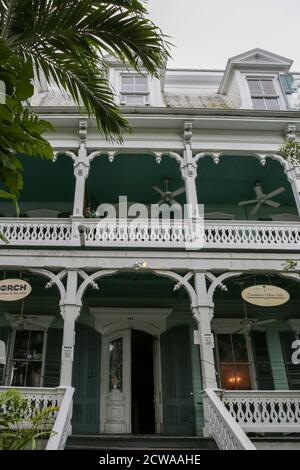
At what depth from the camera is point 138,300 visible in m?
10.8

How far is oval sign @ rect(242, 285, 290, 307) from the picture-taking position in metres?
8.27

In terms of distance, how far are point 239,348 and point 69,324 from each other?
5.11 m

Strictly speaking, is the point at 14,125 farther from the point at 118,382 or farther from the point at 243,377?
the point at 243,377

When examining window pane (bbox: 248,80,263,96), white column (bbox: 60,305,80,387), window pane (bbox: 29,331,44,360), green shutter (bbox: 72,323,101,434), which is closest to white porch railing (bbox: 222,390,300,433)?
white column (bbox: 60,305,80,387)

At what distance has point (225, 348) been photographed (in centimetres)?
1057

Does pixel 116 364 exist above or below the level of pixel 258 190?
below

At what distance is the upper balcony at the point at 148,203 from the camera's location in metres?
9.14

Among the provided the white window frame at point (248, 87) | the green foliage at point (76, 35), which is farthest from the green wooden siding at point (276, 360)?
the green foliage at point (76, 35)

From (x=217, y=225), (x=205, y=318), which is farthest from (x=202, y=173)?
(x=205, y=318)

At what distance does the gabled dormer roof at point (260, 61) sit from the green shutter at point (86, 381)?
10013mm

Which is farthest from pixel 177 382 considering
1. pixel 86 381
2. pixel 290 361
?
pixel 290 361

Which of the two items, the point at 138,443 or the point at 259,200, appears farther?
the point at 259,200

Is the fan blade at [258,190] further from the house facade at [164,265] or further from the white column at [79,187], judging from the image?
the white column at [79,187]

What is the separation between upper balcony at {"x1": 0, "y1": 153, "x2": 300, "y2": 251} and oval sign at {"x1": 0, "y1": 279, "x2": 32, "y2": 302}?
1.07 meters
